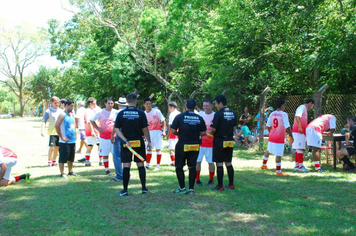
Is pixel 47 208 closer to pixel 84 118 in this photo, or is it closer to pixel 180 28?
pixel 84 118

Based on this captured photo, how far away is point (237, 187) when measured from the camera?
791 centimetres

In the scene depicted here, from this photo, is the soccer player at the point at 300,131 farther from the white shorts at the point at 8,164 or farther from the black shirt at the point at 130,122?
the white shorts at the point at 8,164

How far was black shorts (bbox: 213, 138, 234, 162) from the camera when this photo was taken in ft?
24.5

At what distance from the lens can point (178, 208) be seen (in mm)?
6242

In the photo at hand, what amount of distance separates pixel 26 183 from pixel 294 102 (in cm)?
1170

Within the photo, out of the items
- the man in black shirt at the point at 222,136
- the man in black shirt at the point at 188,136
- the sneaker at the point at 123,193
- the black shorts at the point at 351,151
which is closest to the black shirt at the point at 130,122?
the man in black shirt at the point at 188,136

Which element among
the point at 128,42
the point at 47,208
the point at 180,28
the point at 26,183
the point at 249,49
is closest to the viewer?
the point at 47,208

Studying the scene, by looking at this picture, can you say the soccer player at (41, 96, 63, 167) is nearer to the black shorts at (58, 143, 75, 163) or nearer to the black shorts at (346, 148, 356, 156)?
the black shorts at (58, 143, 75, 163)

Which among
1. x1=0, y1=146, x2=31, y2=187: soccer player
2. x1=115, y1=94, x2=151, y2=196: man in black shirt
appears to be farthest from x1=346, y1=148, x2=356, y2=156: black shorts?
x1=0, y1=146, x2=31, y2=187: soccer player

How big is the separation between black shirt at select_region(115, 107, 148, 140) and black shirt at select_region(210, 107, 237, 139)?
1.53m

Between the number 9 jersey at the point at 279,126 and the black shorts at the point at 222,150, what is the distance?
8.45ft

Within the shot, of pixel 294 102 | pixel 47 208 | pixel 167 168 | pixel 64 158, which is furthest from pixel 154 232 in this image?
pixel 294 102

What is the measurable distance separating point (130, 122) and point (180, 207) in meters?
1.91

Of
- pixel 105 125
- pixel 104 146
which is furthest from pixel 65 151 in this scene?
pixel 105 125
